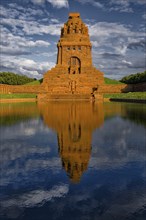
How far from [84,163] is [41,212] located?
3.08 m

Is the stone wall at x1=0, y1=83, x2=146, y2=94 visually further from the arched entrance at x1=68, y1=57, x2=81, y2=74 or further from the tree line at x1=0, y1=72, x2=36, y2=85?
the tree line at x1=0, y1=72, x2=36, y2=85

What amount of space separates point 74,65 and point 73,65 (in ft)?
0.99

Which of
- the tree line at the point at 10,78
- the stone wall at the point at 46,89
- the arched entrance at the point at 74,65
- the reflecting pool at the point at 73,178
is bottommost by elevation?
the reflecting pool at the point at 73,178

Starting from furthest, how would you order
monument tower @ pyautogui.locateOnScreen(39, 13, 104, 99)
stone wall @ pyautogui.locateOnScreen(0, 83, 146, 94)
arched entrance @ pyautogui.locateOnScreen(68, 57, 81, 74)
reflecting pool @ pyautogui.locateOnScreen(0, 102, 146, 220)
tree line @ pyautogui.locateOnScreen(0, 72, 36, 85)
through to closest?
tree line @ pyautogui.locateOnScreen(0, 72, 36, 85)
arched entrance @ pyautogui.locateOnScreen(68, 57, 81, 74)
monument tower @ pyautogui.locateOnScreen(39, 13, 104, 99)
stone wall @ pyautogui.locateOnScreen(0, 83, 146, 94)
reflecting pool @ pyautogui.locateOnScreen(0, 102, 146, 220)

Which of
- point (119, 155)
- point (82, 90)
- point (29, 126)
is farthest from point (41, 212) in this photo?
point (82, 90)

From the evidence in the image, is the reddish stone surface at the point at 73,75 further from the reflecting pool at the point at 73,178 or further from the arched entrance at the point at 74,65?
the reflecting pool at the point at 73,178

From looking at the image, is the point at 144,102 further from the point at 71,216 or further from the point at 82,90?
the point at 71,216

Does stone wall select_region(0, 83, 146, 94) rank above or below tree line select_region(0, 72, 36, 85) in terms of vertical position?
below

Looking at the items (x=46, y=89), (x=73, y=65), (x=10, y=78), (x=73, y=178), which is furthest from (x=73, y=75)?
(x=73, y=178)

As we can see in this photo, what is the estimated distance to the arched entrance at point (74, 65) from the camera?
77.9 metres

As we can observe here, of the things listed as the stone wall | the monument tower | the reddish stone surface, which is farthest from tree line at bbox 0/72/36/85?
the monument tower

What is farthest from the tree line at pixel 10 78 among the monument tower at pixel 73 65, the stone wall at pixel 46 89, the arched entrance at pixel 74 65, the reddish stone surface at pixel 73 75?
the arched entrance at pixel 74 65

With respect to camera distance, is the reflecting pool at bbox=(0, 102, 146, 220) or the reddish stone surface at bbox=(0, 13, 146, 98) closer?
the reflecting pool at bbox=(0, 102, 146, 220)

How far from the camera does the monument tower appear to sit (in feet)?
224
